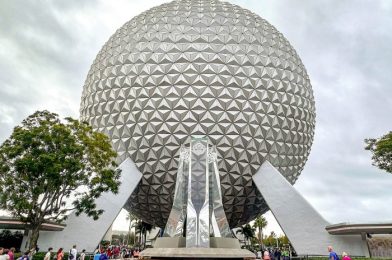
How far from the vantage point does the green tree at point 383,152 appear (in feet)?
58.2

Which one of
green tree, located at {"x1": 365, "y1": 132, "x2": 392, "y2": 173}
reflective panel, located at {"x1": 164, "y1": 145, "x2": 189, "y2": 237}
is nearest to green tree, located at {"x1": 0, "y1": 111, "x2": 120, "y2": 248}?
reflective panel, located at {"x1": 164, "y1": 145, "x2": 189, "y2": 237}

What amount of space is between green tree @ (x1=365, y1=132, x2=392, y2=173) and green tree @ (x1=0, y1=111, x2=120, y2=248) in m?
16.2

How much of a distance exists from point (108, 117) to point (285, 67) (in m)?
14.0

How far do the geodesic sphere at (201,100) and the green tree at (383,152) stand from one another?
5.19 meters

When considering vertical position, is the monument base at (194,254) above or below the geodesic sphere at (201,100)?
below

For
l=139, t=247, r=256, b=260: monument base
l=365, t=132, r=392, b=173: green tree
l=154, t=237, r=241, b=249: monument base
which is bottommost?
l=139, t=247, r=256, b=260: monument base

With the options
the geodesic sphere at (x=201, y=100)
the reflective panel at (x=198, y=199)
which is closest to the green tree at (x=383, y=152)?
the geodesic sphere at (x=201, y=100)

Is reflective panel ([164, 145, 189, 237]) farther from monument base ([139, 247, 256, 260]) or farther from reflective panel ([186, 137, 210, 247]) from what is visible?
monument base ([139, 247, 256, 260])

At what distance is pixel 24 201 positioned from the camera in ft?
39.9

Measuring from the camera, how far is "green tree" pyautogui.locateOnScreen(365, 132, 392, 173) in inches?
698

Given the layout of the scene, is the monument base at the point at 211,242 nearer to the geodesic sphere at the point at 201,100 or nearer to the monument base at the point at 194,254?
the monument base at the point at 194,254

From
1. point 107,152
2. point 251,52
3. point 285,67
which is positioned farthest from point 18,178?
point 285,67

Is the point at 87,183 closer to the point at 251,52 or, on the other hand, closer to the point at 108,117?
the point at 108,117

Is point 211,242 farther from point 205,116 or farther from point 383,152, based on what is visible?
point 383,152
